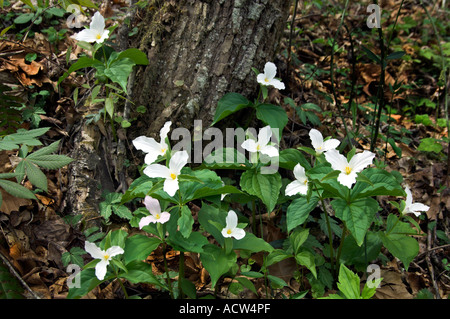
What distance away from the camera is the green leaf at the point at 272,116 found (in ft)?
7.55

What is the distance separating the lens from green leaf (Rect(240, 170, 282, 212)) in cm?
193

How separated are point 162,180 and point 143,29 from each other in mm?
1344

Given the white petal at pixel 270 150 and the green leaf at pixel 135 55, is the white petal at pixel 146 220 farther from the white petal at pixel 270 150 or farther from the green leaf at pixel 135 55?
the green leaf at pixel 135 55

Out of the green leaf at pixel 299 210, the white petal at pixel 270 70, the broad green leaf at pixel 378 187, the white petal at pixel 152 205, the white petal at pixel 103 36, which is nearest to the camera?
the white petal at pixel 152 205

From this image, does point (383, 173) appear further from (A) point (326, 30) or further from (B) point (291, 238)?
(A) point (326, 30)

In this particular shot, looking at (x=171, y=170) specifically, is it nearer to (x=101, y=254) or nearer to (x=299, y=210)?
(x=101, y=254)

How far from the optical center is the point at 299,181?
180 cm

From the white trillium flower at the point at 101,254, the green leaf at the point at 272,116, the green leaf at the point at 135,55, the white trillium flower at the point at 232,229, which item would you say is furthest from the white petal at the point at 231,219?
the green leaf at the point at 135,55

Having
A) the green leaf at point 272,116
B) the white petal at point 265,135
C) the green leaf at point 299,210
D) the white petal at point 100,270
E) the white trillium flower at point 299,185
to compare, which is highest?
the green leaf at point 272,116

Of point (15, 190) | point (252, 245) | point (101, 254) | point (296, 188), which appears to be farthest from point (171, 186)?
point (15, 190)

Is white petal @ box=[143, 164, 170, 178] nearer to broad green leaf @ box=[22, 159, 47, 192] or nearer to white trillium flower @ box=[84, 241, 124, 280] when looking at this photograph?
white trillium flower @ box=[84, 241, 124, 280]

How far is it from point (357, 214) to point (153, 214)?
0.96 meters

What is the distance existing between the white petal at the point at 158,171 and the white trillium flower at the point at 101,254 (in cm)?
35

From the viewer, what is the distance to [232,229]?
167cm
